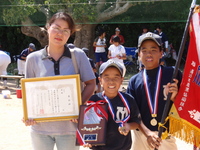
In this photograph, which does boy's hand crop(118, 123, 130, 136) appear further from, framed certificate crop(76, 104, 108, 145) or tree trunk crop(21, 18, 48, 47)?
tree trunk crop(21, 18, 48, 47)

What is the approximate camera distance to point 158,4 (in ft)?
43.1

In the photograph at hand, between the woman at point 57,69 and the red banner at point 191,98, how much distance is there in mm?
819

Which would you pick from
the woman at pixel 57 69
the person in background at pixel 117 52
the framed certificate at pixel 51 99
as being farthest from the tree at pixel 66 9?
the framed certificate at pixel 51 99

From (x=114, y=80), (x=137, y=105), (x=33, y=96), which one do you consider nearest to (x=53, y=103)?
(x=33, y=96)

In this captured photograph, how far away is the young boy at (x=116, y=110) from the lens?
10.5 ft

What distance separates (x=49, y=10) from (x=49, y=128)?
12.4 m

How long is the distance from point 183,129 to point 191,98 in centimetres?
30

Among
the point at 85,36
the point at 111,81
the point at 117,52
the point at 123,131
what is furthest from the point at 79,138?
the point at 85,36

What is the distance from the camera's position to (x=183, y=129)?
3316 mm

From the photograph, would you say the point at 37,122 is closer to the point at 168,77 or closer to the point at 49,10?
the point at 168,77

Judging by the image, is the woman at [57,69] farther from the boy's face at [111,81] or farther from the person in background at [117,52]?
the person in background at [117,52]

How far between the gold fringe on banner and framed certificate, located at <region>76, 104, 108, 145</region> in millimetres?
654

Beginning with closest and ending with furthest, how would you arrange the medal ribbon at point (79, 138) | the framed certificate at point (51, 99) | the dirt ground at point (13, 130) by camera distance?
1. the medal ribbon at point (79, 138)
2. the framed certificate at point (51, 99)
3. the dirt ground at point (13, 130)

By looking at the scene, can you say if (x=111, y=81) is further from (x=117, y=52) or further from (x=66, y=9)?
(x=66, y=9)
